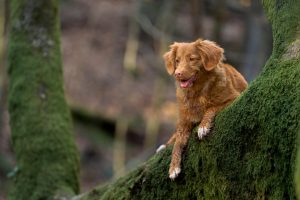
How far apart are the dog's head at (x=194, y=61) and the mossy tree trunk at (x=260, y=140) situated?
454mm

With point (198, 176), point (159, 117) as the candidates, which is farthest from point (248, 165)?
point (159, 117)

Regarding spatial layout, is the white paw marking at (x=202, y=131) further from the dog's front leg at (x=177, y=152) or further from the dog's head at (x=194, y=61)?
the dog's head at (x=194, y=61)

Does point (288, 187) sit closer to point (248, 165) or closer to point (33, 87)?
point (248, 165)

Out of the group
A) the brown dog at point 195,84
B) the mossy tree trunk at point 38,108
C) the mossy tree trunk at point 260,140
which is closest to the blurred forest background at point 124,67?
the mossy tree trunk at point 38,108

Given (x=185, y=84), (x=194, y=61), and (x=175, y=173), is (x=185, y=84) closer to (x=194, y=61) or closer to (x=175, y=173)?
(x=194, y=61)

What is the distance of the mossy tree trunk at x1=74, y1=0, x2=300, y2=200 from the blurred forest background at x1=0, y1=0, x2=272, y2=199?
894 cm

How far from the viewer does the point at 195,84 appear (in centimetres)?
509

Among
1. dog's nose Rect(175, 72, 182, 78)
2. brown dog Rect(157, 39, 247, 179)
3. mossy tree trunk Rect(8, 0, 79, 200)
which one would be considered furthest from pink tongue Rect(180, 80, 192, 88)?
mossy tree trunk Rect(8, 0, 79, 200)

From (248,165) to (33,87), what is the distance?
3580 mm

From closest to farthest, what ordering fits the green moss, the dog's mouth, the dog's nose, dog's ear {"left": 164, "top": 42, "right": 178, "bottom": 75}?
the green moss
the dog's nose
the dog's mouth
dog's ear {"left": 164, "top": 42, "right": 178, "bottom": 75}

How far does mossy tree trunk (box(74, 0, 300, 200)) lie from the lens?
402 cm

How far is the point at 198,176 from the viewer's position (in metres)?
4.79

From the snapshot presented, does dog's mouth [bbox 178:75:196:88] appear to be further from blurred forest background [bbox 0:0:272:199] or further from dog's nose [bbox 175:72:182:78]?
blurred forest background [bbox 0:0:272:199]

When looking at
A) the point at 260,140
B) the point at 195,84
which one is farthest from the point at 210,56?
the point at 260,140
